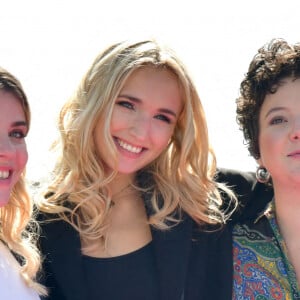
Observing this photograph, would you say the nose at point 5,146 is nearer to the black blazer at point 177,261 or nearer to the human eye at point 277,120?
the black blazer at point 177,261

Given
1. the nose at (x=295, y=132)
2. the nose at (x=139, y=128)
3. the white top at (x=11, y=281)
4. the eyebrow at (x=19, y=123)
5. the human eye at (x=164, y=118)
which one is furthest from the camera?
the human eye at (x=164, y=118)

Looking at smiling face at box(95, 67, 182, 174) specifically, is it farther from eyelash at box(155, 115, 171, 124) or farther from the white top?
the white top

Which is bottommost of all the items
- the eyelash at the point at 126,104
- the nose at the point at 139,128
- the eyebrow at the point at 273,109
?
the nose at the point at 139,128

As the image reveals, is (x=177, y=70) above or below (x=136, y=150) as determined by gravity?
above

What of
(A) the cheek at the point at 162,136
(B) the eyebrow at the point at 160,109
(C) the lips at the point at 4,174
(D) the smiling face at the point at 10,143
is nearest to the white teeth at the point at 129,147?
(A) the cheek at the point at 162,136

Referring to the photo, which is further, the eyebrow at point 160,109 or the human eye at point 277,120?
the eyebrow at point 160,109

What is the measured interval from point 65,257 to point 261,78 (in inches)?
56.4

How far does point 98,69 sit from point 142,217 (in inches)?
34.6

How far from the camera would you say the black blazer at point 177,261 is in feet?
13.5

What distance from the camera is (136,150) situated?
437cm

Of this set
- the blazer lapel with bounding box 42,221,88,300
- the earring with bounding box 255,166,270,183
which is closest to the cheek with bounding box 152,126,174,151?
the earring with bounding box 255,166,270,183

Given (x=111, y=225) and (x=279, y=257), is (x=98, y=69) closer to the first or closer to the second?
(x=111, y=225)

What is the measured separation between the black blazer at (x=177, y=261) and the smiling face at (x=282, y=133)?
384 mm

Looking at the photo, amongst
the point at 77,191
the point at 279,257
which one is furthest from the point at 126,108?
the point at 279,257
